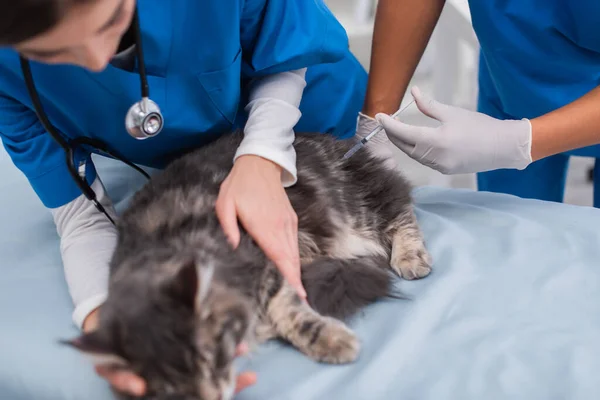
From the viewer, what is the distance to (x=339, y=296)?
40.0 inches

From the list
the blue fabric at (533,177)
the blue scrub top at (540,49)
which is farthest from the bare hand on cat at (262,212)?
the blue fabric at (533,177)

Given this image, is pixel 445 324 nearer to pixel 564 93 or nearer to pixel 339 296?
pixel 339 296

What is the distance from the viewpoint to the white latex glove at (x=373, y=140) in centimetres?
145

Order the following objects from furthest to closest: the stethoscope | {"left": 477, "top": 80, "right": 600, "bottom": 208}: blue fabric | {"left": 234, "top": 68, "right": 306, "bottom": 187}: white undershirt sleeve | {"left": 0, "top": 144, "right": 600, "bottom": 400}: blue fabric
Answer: {"left": 477, "top": 80, "right": 600, "bottom": 208}: blue fabric < {"left": 234, "top": 68, "right": 306, "bottom": 187}: white undershirt sleeve < the stethoscope < {"left": 0, "top": 144, "right": 600, "bottom": 400}: blue fabric

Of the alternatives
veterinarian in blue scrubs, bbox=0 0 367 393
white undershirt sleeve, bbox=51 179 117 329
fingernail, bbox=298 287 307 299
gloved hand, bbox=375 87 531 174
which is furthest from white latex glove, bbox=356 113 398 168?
white undershirt sleeve, bbox=51 179 117 329

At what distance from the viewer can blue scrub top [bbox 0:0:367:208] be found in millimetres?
1017

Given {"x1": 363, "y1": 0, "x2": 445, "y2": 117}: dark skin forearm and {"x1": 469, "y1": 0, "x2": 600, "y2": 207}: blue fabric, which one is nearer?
{"x1": 469, "y1": 0, "x2": 600, "y2": 207}: blue fabric

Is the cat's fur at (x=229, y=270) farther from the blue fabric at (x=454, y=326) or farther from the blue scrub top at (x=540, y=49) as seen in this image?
the blue scrub top at (x=540, y=49)

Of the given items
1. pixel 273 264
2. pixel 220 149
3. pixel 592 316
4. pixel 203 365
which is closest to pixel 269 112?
pixel 220 149

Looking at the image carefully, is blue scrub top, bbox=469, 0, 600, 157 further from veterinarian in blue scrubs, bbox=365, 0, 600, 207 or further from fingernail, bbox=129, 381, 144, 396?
fingernail, bbox=129, 381, 144, 396

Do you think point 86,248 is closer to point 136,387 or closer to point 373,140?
point 136,387

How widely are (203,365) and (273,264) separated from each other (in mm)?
309

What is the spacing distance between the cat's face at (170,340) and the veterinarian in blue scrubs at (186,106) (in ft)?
0.80

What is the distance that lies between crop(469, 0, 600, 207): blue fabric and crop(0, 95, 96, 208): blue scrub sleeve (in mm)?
1020
